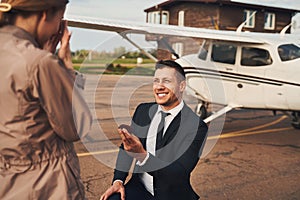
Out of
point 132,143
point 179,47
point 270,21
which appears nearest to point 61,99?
point 132,143

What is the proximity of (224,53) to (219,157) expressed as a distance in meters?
3.41

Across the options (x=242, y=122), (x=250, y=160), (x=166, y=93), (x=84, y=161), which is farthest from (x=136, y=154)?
(x=242, y=122)

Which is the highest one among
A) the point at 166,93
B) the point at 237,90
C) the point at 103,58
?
the point at 103,58

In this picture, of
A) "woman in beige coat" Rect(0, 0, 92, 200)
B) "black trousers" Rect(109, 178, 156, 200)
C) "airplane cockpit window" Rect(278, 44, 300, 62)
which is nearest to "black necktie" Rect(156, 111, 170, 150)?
"black trousers" Rect(109, 178, 156, 200)

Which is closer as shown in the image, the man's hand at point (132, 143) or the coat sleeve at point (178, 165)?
the man's hand at point (132, 143)

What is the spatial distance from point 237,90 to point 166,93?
624 cm

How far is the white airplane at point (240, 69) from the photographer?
788 cm

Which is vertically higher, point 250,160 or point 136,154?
point 136,154

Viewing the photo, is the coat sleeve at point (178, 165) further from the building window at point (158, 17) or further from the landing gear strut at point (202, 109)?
the building window at point (158, 17)

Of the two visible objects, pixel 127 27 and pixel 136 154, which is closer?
pixel 136 154

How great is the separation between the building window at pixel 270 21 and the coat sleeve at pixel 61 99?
3647 cm

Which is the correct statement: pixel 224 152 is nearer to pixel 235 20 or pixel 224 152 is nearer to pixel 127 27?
pixel 127 27

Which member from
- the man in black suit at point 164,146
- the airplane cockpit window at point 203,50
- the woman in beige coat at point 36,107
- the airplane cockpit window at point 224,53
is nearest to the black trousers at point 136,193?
the man in black suit at point 164,146

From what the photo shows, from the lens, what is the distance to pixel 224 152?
684 centimetres
